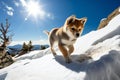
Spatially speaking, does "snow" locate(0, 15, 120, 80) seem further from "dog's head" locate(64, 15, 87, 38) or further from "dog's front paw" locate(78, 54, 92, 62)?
"dog's head" locate(64, 15, 87, 38)

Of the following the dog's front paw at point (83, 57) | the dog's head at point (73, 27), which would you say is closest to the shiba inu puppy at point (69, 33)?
the dog's head at point (73, 27)

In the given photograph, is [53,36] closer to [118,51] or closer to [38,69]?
[38,69]

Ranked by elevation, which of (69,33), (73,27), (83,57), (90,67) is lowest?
(90,67)

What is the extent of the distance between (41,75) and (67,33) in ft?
7.39

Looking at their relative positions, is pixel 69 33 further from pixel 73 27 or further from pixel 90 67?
pixel 90 67

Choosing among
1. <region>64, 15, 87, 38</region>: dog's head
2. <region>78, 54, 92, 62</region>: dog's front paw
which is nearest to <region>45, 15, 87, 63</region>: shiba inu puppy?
<region>64, 15, 87, 38</region>: dog's head

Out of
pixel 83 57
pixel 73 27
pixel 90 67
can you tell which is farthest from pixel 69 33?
pixel 90 67

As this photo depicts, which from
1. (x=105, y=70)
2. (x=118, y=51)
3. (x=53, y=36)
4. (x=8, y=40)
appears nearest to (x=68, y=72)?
(x=105, y=70)

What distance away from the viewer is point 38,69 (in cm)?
759

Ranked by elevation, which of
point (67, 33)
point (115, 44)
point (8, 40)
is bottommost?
point (115, 44)

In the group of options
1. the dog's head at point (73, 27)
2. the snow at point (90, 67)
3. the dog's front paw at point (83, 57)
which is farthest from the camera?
the dog's head at point (73, 27)

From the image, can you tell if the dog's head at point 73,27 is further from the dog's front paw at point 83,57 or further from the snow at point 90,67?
the snow at point 90,67

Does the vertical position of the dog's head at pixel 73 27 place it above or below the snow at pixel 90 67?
above

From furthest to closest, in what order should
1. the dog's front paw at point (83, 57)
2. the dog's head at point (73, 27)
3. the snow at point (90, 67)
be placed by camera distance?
the dog's head at point (73, 27) < the dog's front paw at point (83, 57) < the snow at point (90, 67)
